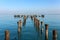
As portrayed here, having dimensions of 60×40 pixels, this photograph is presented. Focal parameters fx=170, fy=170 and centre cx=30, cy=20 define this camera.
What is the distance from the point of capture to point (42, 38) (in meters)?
19.6

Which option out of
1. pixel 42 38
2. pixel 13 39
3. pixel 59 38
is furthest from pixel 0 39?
pixel 59 38

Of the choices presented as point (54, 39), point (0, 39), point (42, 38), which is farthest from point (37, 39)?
point (54, 39)

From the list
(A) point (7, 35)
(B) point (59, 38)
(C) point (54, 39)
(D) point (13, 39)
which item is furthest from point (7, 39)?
(B) point (59, 38)

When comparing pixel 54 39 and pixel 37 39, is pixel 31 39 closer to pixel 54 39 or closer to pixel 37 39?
pixel 37 39

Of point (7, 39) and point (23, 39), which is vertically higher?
point (7, 39)

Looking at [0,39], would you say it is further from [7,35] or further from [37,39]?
[7,35]

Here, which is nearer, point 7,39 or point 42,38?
point 7,39

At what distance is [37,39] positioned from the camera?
1948 cm

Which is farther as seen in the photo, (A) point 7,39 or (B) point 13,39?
(B) point 13,39

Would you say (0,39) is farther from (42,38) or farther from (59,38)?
(59,38)

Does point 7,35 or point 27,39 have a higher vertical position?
point 7,35

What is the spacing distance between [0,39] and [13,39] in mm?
1485

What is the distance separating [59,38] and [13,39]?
5.32m

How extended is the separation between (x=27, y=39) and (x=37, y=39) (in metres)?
1.23
